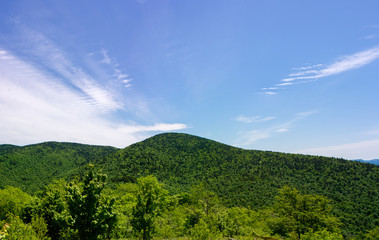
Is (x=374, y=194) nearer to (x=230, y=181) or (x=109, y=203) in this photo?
(x=230, y=181)

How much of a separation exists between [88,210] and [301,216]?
35808 millimetres

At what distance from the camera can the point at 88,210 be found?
15.6m

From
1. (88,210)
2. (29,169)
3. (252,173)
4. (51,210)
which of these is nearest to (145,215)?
(88,210)

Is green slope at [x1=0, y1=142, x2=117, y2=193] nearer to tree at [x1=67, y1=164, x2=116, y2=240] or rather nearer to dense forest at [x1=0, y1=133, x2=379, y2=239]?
dense forest at [x1=0, y1=133, x2=379, y2=239]

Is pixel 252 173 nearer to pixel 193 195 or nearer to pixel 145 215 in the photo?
pixel 193 195

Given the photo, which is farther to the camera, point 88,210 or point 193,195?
point 193,195

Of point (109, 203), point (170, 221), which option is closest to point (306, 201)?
point (170, 221)

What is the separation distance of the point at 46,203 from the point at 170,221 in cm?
2593

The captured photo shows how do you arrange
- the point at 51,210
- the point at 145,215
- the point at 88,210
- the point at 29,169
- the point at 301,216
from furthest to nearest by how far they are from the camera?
the point at 29,169
the point at 301,216
the point at 145,215
the point at 51,210
the point at 88,210

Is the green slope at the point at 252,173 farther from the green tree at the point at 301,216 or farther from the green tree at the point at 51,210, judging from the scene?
the green tree at the point at 51,210

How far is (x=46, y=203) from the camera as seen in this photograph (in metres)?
24.3

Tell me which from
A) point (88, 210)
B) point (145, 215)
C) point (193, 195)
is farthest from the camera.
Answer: point (193, 195)

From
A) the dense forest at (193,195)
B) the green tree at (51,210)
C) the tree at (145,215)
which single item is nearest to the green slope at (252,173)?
the dense forest at (193,195)

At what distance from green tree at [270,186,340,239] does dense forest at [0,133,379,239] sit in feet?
0.59
